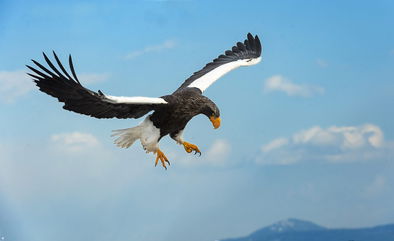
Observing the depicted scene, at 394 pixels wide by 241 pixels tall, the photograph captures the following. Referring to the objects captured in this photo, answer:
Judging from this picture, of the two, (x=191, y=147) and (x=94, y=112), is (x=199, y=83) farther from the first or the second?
(x=94, y=112)

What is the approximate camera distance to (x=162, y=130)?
305 inches

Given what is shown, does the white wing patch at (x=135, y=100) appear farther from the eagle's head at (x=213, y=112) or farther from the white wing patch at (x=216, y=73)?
the white wing patch at (x=216, y=73)

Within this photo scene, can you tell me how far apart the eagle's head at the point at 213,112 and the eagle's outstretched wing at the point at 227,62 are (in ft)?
2.80

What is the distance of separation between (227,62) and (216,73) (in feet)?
2.62

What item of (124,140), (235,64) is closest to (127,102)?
(124,140)

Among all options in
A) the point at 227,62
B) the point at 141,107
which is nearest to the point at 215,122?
the point at 141,107

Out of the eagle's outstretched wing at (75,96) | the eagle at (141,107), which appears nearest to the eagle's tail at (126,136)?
the eagle at (141,107)

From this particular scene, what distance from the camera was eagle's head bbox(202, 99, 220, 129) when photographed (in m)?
7.67

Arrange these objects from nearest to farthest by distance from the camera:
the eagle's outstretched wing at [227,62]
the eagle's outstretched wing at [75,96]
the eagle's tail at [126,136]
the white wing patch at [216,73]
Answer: the eagle's outstretched wing at [75,96]
the eagle's tail at [126,136]
the white wing patch at [216,73]
the eagle's outstretched wing at [227,62]

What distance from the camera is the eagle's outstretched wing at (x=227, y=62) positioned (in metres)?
9.02

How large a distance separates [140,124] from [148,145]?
284mm

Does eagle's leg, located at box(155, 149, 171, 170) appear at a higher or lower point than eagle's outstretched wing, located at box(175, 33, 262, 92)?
lower

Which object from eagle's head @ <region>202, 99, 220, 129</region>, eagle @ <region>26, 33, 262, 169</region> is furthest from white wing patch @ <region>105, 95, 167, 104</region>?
eagle's head @ <region>202, 99, 220, 129</region>

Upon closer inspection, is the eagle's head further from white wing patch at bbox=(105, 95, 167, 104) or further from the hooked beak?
white wing patch at bbox=(105, 95, 167, 104)
